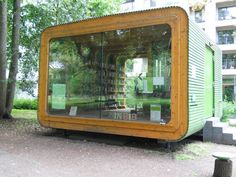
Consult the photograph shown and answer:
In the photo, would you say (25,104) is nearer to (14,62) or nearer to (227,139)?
(14,62)

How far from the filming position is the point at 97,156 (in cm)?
702

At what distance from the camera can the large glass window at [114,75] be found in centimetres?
803

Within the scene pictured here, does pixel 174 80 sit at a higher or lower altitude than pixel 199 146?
higher

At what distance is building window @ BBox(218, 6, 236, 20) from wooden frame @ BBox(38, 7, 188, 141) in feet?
104

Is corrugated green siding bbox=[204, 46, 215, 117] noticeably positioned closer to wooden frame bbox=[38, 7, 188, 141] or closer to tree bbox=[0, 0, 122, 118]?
wooden frame bbox=[38, 7, 188, 141]

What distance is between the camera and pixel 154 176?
5645 mm

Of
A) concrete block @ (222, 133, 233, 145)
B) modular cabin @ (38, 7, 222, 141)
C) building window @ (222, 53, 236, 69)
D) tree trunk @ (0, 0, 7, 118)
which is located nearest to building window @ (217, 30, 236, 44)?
building window @ (222, 53, 236, 69)

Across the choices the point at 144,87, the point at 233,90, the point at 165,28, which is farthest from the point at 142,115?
Result: the point at 233,90

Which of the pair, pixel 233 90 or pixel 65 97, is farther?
pixel 233 90

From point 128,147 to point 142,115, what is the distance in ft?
2.81

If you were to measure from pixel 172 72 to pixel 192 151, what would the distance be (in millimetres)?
1909

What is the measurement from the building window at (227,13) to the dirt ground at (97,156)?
31.4 m

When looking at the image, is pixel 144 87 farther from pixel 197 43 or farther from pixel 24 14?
pixel 24 14

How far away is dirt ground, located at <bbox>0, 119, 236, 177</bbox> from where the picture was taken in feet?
19.0
